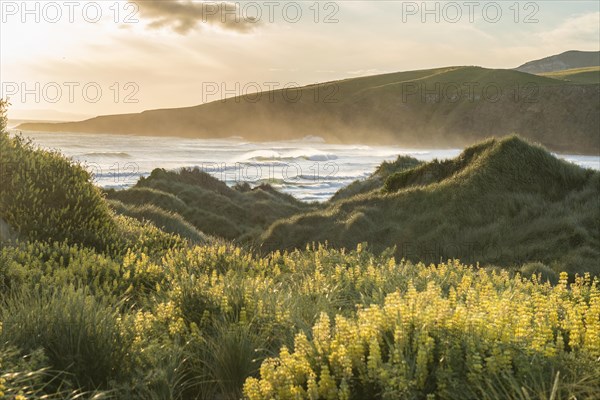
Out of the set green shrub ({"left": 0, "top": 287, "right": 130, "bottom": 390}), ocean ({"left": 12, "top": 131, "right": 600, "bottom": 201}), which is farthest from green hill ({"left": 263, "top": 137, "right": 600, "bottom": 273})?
ocean ({"left": 12, "top": 131, "right": 600, "bottom": 201})

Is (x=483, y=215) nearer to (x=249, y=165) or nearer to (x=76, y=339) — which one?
(x=76, y=339)

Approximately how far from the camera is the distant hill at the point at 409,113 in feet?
370

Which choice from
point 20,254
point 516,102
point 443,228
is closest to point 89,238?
point 20,254

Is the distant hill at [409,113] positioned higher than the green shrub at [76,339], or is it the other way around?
the distant hill at [409,113]

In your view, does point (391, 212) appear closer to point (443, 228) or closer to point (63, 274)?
point (443, 228)

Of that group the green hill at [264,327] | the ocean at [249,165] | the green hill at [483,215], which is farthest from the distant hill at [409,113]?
the green hill at [264,327]

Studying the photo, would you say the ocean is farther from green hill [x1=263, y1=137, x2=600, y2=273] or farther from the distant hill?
the distant hill

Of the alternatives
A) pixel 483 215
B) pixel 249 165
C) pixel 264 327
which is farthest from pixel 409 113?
pixel 264 327

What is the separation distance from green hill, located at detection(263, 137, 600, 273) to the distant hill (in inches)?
3562

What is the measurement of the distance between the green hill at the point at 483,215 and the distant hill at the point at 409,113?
9047 cm

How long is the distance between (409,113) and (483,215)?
12741 centimetres

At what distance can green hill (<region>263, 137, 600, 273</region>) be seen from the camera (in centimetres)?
1570

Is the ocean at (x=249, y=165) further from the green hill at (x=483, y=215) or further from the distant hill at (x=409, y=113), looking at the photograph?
the distant hill at (x=409, y=113)

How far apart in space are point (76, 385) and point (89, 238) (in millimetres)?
8744
